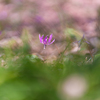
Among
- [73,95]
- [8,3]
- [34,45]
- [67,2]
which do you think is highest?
[8,3]

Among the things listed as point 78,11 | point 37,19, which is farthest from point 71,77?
point 78,11

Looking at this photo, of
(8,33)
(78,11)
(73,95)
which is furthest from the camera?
(78,11)

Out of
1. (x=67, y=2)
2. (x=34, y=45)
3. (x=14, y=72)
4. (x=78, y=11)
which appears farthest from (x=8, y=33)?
(x=14, y=72)

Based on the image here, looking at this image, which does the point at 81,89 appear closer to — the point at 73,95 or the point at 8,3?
the point at 73,95

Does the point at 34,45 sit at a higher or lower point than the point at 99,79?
higher

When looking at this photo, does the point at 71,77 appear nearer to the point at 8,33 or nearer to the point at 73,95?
the point at 73,95

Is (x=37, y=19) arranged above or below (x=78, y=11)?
below

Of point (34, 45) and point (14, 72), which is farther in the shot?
point (34, 45)

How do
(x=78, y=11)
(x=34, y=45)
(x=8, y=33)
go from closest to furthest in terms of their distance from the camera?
1. (x=34, y=45)
2. (x=8, y=33)
3. (x=78, y=11)

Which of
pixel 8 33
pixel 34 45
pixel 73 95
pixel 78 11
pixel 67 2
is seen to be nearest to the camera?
pixel 73 95
